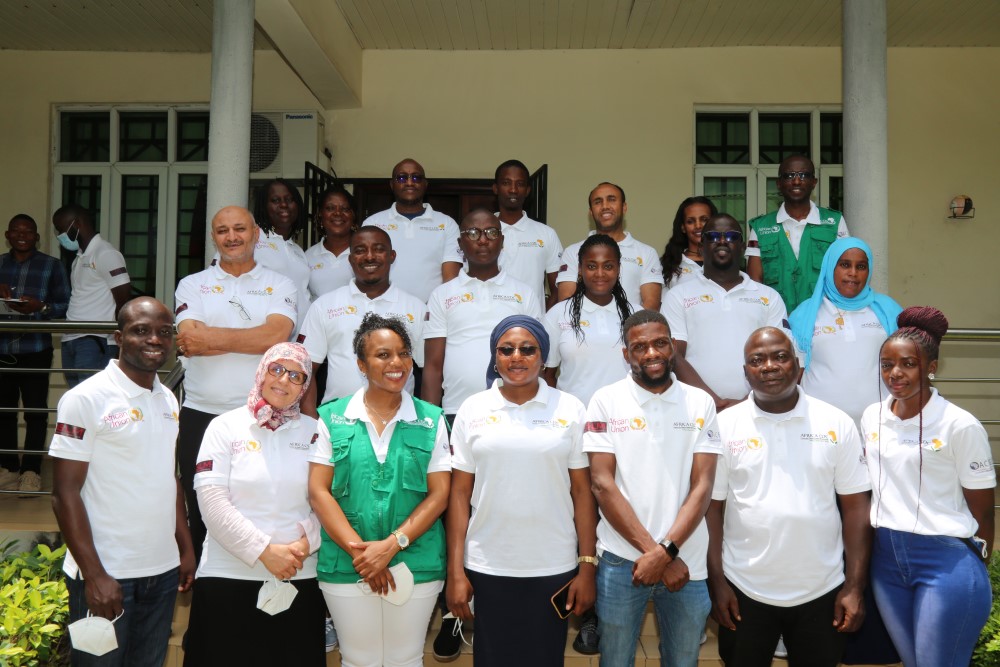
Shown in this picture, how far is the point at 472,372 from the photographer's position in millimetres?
3840

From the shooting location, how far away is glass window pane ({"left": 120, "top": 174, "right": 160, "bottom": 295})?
8.02 meters

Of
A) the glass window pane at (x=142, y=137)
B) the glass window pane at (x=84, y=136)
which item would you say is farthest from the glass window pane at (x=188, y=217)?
the glass window pane at (x=84, y=136)

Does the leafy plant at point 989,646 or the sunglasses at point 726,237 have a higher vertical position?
the sunglasses at point 726,237

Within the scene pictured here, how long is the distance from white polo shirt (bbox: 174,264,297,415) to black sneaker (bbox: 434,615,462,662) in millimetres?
1341

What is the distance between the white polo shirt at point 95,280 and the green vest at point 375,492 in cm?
369

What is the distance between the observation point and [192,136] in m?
8.06

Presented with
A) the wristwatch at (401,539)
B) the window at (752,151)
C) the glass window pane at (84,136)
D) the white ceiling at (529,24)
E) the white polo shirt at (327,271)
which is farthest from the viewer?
the glass window pane at (84,136)

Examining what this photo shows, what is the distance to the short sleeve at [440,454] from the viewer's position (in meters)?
3.05

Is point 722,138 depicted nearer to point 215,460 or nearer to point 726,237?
point 726,237

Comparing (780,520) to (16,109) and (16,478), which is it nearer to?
(16,478)

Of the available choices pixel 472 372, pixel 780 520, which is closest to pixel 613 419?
pixel 780 520

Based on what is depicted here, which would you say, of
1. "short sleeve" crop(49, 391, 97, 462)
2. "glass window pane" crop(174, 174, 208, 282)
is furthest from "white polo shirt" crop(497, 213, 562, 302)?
"glass window pane" crop(174, 174, 208, 282)

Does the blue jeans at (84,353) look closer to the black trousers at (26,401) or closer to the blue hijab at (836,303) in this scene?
the black trousers at (26,401)

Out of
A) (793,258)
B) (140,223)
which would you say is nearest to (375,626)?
(793,258)
